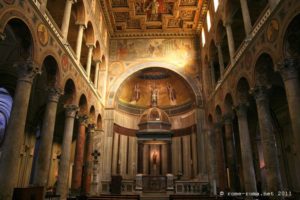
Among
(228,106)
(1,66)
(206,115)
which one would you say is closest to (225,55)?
(206,115)

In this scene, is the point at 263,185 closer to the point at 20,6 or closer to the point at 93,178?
the point at 93,178

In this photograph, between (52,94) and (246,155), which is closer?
(52,94)

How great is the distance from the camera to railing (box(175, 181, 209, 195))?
17516 mm

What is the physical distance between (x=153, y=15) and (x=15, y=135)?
16.1m

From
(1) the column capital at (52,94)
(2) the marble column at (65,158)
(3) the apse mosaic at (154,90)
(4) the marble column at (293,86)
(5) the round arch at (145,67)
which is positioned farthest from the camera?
(3) the apse mosaic at (154,90)

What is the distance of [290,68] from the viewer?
7746 mm

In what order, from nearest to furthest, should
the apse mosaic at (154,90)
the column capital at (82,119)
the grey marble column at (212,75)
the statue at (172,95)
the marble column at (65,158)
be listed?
1. the marble column at (65,158)
2. the column capital at (82,119)
3. the grey marble column at (212,75)
4. the apse mosaic at (154,90)
5. the statue at (172,95)

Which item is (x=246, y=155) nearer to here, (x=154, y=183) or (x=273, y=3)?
(x=273, y=3)

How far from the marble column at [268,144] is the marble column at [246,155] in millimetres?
1866

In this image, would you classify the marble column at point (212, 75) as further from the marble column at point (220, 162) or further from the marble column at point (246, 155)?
the marble column at point (246, 155)

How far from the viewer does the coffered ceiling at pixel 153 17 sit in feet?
63.5

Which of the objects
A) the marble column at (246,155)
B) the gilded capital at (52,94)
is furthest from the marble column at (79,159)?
the marble column at (246,155)

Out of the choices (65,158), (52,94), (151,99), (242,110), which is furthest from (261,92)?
(151,99)

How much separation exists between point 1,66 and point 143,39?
1219 centimetres
